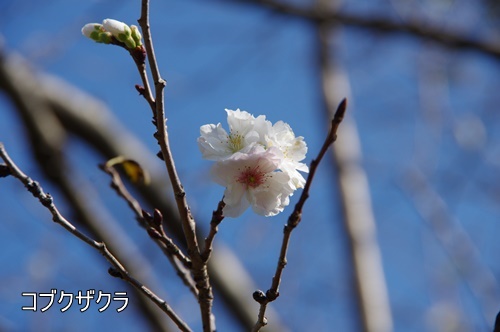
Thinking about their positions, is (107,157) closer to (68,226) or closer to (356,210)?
(356,210)

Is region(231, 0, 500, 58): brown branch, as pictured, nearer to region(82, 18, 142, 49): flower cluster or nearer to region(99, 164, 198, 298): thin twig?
region(99, 164, 198, 298): thin twig

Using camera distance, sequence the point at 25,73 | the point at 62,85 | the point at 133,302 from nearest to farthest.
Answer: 1. the point at 133,302
2. the point at 25,73
3. the point at 62,85

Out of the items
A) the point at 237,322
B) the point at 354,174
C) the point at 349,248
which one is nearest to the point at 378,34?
the point at 354,174

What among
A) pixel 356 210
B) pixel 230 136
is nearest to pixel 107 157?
pixel 356 210

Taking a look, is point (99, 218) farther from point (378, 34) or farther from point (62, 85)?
point (378, 34)

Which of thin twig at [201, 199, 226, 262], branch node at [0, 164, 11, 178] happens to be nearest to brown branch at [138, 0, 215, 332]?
thin twig at [201, 199, 226, 262]

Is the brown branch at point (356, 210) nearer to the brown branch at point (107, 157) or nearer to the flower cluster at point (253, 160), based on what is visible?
the brown branch at point (107, 157)
